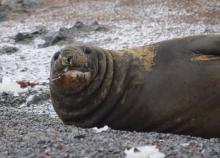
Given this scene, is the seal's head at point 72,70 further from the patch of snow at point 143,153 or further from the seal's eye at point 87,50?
the patch of snow at point 143,153

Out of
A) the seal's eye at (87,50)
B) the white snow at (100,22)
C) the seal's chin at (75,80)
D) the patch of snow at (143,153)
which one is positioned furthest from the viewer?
the white snow at (100,22)

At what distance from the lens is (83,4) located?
18703 mm

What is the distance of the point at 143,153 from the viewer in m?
4.82

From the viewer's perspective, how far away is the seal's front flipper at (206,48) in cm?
604

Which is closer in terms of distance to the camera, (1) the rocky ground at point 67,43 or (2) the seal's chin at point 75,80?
(1) the rocky ground at point 67,43

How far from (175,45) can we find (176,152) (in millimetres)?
1677

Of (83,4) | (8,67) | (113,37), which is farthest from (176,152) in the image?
(83,4)

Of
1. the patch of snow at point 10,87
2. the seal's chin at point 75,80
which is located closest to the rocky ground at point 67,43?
the patch of snow at point 10,87

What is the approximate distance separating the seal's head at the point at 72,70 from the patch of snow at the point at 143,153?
Answer: 3.49 ft

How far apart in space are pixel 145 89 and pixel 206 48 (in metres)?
0.68

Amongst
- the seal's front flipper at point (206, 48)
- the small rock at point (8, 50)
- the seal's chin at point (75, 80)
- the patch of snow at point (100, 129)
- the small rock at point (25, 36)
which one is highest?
the seal's front flipper at point (206, 48)

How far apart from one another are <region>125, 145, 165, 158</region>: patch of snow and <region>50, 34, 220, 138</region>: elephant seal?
3.45 ft

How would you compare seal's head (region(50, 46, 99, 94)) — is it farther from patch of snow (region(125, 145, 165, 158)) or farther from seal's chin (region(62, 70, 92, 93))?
patch of snow (region(125, 145, 165, 158))

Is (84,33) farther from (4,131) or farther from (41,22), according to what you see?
(4,131)
